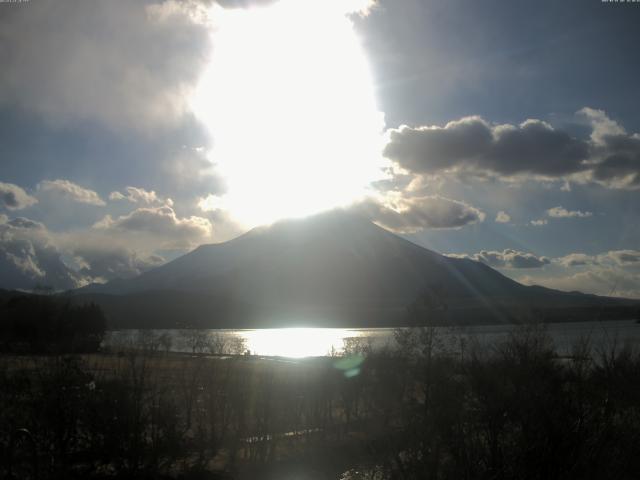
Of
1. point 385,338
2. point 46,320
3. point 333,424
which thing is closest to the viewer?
point 333,424

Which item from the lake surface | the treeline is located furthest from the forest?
the treeline

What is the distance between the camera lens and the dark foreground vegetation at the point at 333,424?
26.0ft

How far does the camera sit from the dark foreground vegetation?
7.94 m

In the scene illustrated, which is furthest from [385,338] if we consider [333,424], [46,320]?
[333,424]

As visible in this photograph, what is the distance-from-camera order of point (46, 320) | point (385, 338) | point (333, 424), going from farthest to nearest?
point (385, 338) < point (46, 320) < point (333, 424)

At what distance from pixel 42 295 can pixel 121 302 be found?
8206cm

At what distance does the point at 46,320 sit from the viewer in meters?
77.8

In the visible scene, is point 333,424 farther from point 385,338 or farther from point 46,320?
point 385,338

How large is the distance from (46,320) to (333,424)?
218 feet

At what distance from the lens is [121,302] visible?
169 m

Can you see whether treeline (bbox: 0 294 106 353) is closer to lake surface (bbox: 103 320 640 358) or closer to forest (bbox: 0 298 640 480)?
lake surface (bbox: 103 320 640 358)

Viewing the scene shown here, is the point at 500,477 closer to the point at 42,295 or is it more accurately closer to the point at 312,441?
the point at 312,441

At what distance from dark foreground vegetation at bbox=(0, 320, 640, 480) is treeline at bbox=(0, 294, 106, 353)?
50917mm

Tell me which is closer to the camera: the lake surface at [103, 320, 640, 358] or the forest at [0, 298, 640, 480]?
the forest at [0, 298, 640, 480]
